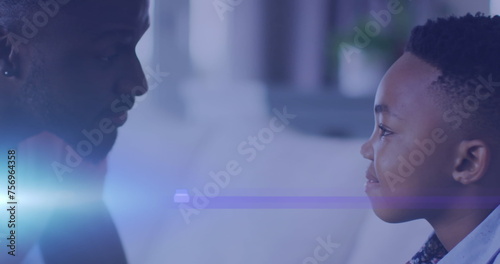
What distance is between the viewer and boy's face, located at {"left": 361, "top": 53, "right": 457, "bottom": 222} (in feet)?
4.95

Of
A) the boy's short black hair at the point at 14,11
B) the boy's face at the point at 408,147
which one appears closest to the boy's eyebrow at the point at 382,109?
the boy's face at the point at 408,147

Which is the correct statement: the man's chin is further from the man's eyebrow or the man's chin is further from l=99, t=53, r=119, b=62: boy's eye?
the man's eyebrow

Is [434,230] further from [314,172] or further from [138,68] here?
[138,68]

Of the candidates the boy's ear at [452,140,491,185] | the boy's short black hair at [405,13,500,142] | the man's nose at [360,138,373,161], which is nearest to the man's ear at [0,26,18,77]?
the man's nose at [360,138,373,161]

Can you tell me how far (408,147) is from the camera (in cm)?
153

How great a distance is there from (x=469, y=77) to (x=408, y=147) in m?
0.23

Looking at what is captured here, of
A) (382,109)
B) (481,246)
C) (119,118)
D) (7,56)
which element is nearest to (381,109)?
(382,109)

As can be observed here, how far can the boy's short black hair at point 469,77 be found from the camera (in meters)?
1.48

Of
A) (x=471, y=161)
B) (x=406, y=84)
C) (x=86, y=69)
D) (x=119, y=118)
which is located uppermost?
(x=86, y=69)

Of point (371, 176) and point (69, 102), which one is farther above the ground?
point (69, 102)

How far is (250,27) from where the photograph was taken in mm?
1601

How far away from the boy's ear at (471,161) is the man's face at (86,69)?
83 centimetres

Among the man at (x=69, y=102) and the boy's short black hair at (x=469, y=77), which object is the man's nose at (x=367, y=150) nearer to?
the boy's short black hair at (x=469, y=77)

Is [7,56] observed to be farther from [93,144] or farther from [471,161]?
[471,161]
